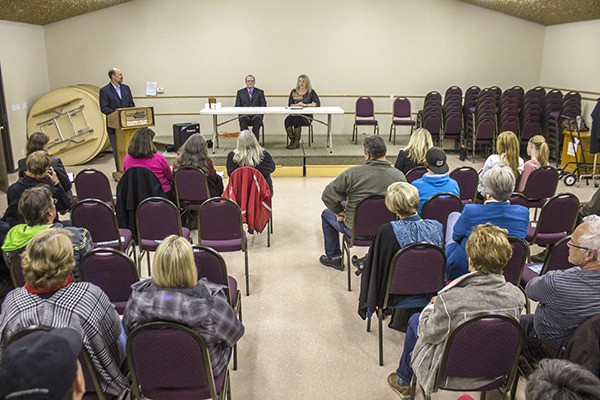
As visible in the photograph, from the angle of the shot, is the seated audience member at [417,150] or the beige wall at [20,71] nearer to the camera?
the seated audience member at [417,150]

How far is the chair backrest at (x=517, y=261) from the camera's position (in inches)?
120

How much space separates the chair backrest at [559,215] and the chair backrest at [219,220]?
233 centimetres

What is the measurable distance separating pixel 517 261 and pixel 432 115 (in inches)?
277

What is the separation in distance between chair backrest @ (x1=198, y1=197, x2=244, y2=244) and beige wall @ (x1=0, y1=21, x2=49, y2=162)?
596 cm

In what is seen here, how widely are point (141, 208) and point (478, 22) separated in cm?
910

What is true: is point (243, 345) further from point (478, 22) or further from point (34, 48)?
point (478, 22)

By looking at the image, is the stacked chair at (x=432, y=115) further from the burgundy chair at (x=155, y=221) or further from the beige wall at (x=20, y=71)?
the beige wall at (x=20, y=71)

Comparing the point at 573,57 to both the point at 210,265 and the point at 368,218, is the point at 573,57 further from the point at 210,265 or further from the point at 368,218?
the point at 210,265

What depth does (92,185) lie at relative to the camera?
4.91m

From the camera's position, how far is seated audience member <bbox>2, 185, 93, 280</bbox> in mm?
2938

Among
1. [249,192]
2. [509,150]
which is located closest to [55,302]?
[249,192]

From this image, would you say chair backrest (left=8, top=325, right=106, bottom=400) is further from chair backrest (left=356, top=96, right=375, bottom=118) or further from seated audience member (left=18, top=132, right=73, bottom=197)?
chair backrest (left=356, top=96, right=375, bottom=118)

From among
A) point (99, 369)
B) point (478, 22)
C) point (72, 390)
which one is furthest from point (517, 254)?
point (478, 22)

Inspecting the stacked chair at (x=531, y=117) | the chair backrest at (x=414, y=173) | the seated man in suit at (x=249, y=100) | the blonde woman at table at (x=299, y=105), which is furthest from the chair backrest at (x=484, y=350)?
the stacked chair at (x=531, y=117)
